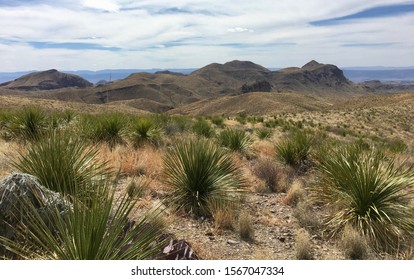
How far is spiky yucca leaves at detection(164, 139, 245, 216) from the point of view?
254 inches

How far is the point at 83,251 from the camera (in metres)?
3.00

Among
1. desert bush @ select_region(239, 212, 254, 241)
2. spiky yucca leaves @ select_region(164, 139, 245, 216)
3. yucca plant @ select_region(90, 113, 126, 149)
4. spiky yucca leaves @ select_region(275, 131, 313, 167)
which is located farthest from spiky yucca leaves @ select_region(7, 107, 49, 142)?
desert bush @ select_region(239, 212, 254, 241)

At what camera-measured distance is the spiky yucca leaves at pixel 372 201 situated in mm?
5434

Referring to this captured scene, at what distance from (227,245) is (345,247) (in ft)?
5.90

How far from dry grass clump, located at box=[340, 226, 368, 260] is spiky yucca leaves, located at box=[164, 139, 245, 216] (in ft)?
6.90

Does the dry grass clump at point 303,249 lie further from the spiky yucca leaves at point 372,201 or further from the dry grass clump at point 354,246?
the spiky yucca leaves at point 372,201

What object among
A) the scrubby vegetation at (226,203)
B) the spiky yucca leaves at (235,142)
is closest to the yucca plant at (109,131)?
the scrubby vegetation at (226,203)

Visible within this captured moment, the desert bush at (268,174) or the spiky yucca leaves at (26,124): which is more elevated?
the spiky yucca leaves at (26,124)

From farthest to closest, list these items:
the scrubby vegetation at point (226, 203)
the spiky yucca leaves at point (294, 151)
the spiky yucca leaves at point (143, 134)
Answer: the spiky yucca leaves at point (143, 134) → the spiky yucca leaves at point (294, 151) → the scrubby vegetation at point (226, 203)

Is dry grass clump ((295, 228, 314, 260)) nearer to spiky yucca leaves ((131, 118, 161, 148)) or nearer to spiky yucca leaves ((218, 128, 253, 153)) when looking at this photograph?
spiky yucca leaves ((218, 128, 253, 153))

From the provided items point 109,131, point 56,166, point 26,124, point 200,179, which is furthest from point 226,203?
point 26,124

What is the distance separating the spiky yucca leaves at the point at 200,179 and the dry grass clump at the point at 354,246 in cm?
210

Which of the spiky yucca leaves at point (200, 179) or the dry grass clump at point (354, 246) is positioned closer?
the dry grass clump at point (354, 246)
